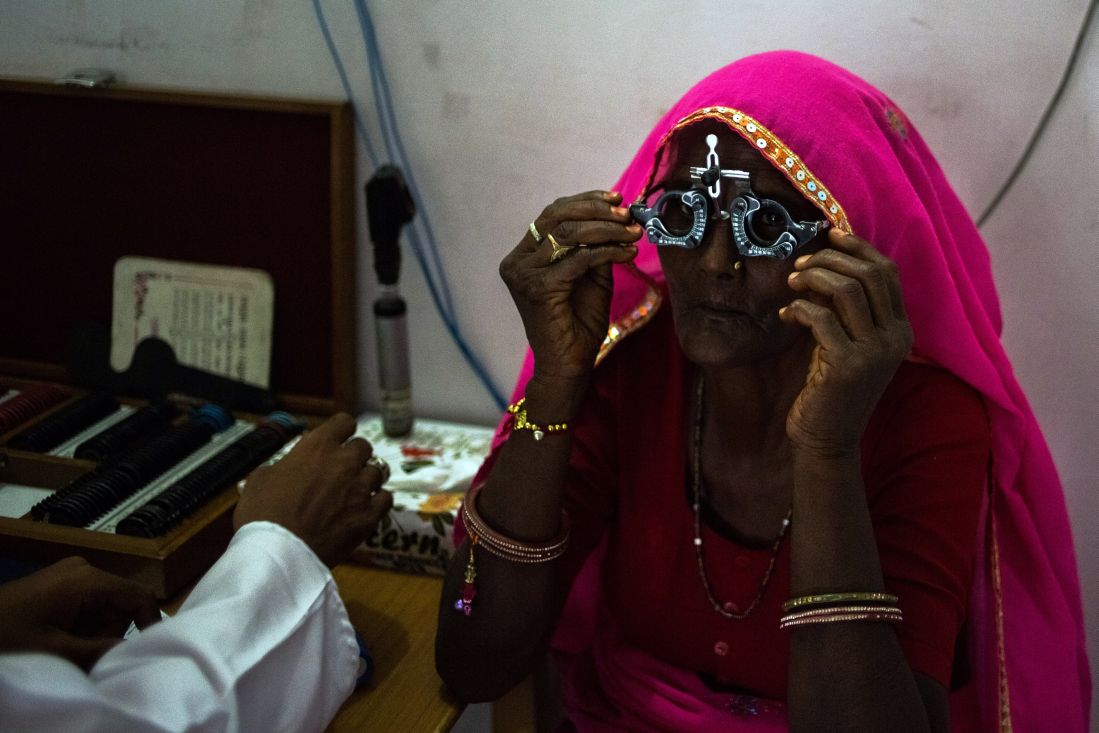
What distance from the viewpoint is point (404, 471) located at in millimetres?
1841

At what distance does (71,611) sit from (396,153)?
103cm

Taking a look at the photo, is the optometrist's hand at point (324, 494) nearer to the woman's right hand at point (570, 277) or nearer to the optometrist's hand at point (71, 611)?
the optometrist's hand at point (71, 611)

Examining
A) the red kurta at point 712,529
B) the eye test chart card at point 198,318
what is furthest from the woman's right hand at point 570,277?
the eye test chart card at point 198,318

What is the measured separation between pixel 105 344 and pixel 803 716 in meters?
1.44

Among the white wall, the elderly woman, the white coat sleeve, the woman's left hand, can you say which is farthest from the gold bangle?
the white wall

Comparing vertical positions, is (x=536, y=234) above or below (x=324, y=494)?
above

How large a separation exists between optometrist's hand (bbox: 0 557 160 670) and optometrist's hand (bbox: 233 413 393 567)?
15cm

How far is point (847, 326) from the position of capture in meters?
1.22

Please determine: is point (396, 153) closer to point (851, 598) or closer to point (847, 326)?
point (847, 326)

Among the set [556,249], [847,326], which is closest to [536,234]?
[556,249]

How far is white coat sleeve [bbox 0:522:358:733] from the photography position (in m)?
0.93

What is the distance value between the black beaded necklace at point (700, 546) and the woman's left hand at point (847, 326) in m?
0.24

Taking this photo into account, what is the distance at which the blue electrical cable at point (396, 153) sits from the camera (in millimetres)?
1839

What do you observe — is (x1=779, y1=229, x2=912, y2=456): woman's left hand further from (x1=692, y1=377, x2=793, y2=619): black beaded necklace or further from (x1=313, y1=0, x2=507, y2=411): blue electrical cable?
(x1=313, y1=0, x2=507, y2=411): blue electrical cable
